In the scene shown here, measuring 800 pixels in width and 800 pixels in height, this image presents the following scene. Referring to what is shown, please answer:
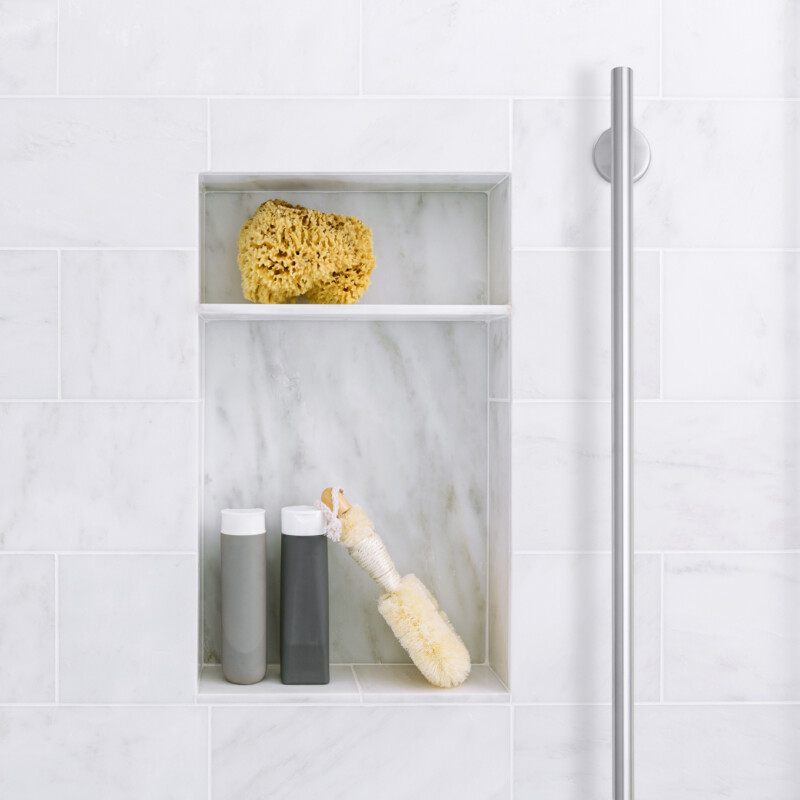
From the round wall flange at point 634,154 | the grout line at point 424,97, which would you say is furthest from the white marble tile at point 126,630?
the round wall flange at point 634,154

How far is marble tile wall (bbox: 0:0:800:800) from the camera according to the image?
3.16 ft

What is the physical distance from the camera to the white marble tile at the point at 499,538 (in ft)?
3.30

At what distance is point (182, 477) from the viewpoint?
0.97 metres

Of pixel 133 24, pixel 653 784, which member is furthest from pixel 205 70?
pixel 653 784

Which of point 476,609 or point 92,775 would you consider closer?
point 92,775

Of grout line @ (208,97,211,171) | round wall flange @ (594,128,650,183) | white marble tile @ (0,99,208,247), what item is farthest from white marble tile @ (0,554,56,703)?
round wall flange @ (594,128,650,183)

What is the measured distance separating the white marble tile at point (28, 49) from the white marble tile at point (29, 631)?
556mm

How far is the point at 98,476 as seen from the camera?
0.97 metres

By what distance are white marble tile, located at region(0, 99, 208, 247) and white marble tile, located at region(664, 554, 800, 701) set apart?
749 millimetres

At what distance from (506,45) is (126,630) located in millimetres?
832

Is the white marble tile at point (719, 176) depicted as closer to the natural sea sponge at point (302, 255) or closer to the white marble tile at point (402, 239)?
the white marble tile at point (402, 239)

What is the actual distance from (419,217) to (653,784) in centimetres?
78

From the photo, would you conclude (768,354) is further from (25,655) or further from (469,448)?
(25,655)

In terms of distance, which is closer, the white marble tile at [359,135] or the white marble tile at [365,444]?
the white marble tile at [359,135]
